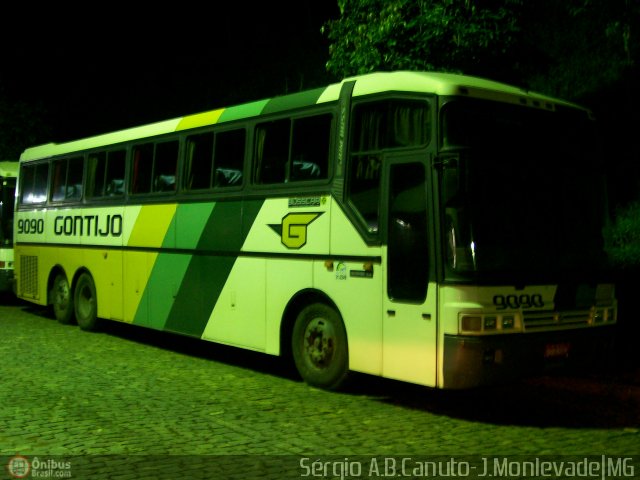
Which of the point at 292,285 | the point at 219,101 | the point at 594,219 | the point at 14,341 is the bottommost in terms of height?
the point at 14,341

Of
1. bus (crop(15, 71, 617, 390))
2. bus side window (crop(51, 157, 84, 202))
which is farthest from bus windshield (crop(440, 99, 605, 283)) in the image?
bus side window (crop(51, 157, 84, 202))

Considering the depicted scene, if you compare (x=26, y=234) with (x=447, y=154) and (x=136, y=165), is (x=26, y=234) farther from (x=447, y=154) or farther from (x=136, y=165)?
(x=447, y=154)

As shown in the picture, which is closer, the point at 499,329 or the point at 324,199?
the point at 499,329

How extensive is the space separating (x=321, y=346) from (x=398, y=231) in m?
1.88

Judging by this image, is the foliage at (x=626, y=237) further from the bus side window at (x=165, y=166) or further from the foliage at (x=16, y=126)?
the foliage at (x=16, y=126)

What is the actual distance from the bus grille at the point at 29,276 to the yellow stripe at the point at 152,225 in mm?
4271

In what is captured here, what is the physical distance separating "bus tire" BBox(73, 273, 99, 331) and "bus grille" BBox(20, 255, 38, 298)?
1892 millimetres

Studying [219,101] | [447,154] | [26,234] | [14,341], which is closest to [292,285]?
[447,154]

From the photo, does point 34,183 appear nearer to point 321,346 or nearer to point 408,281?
point 321,346

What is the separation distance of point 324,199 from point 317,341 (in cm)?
159

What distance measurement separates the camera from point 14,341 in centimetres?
1313

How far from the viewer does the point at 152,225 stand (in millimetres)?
12414

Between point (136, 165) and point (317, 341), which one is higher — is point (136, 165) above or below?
above

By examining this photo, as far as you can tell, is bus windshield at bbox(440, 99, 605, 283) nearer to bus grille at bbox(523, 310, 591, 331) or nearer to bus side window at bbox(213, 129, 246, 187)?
bus grille at bbox(523, 310, 591, 331)
